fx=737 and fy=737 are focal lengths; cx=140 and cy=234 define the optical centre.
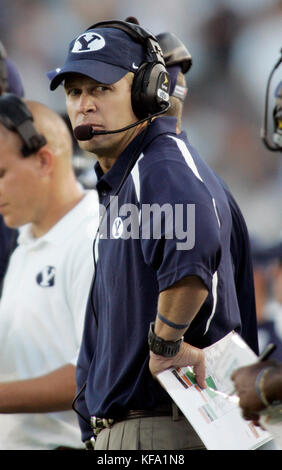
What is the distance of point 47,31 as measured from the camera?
6156mm

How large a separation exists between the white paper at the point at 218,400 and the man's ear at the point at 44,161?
1.53 meters

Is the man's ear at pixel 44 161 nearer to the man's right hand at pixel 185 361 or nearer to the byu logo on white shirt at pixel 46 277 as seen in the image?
the byu logo on white shirt at pixel 46 277

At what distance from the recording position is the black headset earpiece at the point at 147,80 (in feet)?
7.23

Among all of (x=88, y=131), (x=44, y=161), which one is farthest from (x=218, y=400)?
(x=44, y=161)

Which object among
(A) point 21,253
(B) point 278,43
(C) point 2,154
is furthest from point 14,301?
(B) point 278,43

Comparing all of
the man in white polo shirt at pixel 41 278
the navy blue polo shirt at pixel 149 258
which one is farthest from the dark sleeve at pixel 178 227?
the man in white polo shirt at pixel 41 278

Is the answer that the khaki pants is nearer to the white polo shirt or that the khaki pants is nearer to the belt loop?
the belt loop

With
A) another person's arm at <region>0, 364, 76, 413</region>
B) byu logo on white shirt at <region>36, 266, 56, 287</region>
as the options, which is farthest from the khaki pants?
byu logo on white shirt at <region>36, 266, 56, 287</region>

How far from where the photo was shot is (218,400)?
6.41 feet

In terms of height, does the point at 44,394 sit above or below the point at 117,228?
below

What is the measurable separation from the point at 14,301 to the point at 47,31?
3662 millimetres

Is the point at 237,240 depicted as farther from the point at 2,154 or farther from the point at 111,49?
the point at 2,154

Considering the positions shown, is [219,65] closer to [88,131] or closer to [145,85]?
[145,85]

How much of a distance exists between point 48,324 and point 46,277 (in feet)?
0.63
